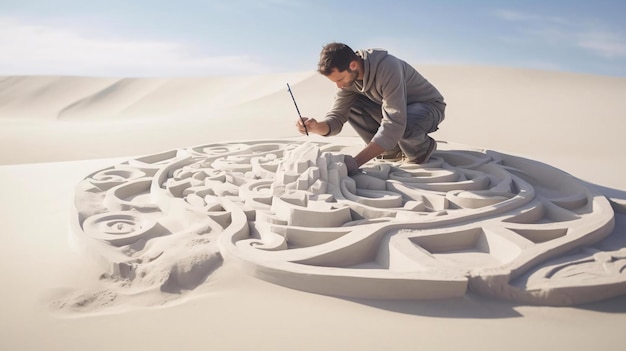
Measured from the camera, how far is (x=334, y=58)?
2891 millimetres

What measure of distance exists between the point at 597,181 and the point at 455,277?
126 inches

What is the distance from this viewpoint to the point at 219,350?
5.04ft

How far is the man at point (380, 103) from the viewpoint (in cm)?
300

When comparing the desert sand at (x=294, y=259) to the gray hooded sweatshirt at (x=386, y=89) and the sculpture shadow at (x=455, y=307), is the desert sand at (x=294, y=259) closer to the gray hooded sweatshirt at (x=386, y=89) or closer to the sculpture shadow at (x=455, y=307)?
the sculpture shadow at (x=455, y=307)

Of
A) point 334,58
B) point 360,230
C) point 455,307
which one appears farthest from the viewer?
point 334,58

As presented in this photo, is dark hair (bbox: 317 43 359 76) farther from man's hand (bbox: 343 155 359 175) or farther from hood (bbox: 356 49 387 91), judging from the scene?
man's hand (bbox: 343 155 359 175)

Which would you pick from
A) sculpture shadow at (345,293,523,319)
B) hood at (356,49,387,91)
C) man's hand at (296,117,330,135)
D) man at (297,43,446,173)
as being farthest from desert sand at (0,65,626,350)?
hood at (356,49,387,91)

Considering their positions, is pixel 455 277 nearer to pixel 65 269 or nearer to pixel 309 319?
pixel 309 319

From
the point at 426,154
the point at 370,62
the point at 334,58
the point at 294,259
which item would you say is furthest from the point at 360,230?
the point at 426,154

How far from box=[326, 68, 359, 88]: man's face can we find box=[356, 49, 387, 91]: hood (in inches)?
2.9

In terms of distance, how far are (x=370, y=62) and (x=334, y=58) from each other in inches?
12.4

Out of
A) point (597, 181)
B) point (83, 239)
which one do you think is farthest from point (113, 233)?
point (597, 181)

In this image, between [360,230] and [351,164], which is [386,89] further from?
[360,230]

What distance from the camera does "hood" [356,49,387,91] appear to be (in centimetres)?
307
